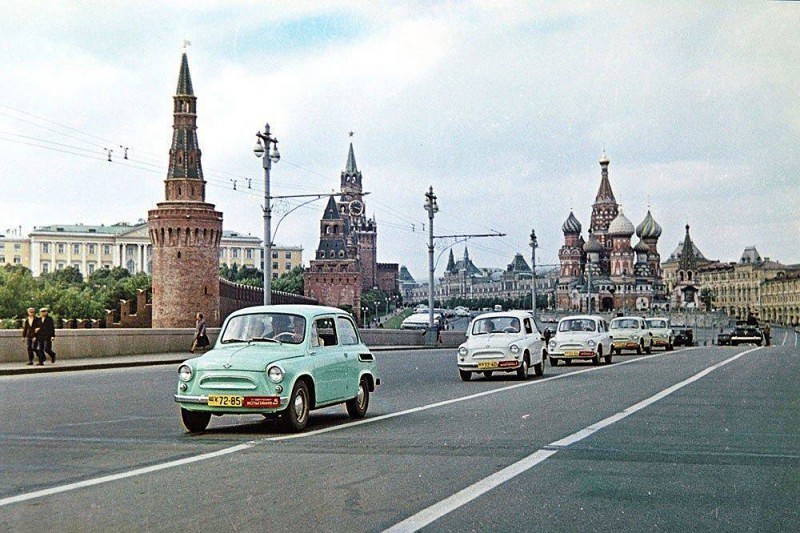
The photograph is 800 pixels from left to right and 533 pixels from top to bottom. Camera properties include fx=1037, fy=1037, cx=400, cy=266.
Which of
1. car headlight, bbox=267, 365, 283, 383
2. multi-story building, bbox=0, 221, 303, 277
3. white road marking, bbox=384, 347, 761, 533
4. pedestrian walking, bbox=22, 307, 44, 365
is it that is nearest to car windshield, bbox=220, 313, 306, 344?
car headlight, bbox=267, 365, 283, 383

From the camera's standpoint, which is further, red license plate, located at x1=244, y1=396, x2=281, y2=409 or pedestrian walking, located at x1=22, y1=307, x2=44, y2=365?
pedestrian walking, located at x1=22, y1=307, x2=44, y2=365

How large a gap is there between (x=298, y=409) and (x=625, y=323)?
102ft

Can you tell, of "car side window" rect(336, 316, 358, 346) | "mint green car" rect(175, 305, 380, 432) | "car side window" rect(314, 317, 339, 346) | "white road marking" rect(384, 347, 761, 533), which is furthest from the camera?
"car side window" rect(336, 316, 358, 346)

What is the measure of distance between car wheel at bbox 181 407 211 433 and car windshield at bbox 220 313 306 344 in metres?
1.04

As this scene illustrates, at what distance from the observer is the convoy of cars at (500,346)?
23.0 m

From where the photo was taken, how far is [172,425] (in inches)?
553

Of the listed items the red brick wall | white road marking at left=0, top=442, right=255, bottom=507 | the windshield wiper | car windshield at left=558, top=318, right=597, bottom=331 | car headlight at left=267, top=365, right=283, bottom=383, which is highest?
the red brick wall

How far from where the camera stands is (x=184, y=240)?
3452 inches

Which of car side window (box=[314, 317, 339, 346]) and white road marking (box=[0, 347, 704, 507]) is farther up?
car side window (box=[314, 317, 339, 346])

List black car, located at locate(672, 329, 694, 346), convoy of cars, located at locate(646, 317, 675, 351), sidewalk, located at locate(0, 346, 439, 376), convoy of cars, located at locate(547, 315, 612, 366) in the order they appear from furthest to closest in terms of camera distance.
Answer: black car, located at locate(672, 329, 694, 346) → convoy of cars, located at locate(646, 317, 675, 351) → convoy of cars, located at locate(547, 315, 612, 366) → sidewalk, located at locate(0, 346, 439, 376)

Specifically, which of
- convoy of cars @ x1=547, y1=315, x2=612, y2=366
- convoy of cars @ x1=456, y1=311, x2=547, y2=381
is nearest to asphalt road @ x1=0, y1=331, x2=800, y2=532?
convoy of cars @ x1=456, y1=311, x2=547, y2=381

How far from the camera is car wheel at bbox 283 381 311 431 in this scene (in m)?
12.7

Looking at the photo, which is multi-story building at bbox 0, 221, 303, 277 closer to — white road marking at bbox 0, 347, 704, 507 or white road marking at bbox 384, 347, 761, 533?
white road marking at bbox 0, 347, 704, 507

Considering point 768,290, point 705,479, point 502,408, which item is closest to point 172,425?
point 502,408
